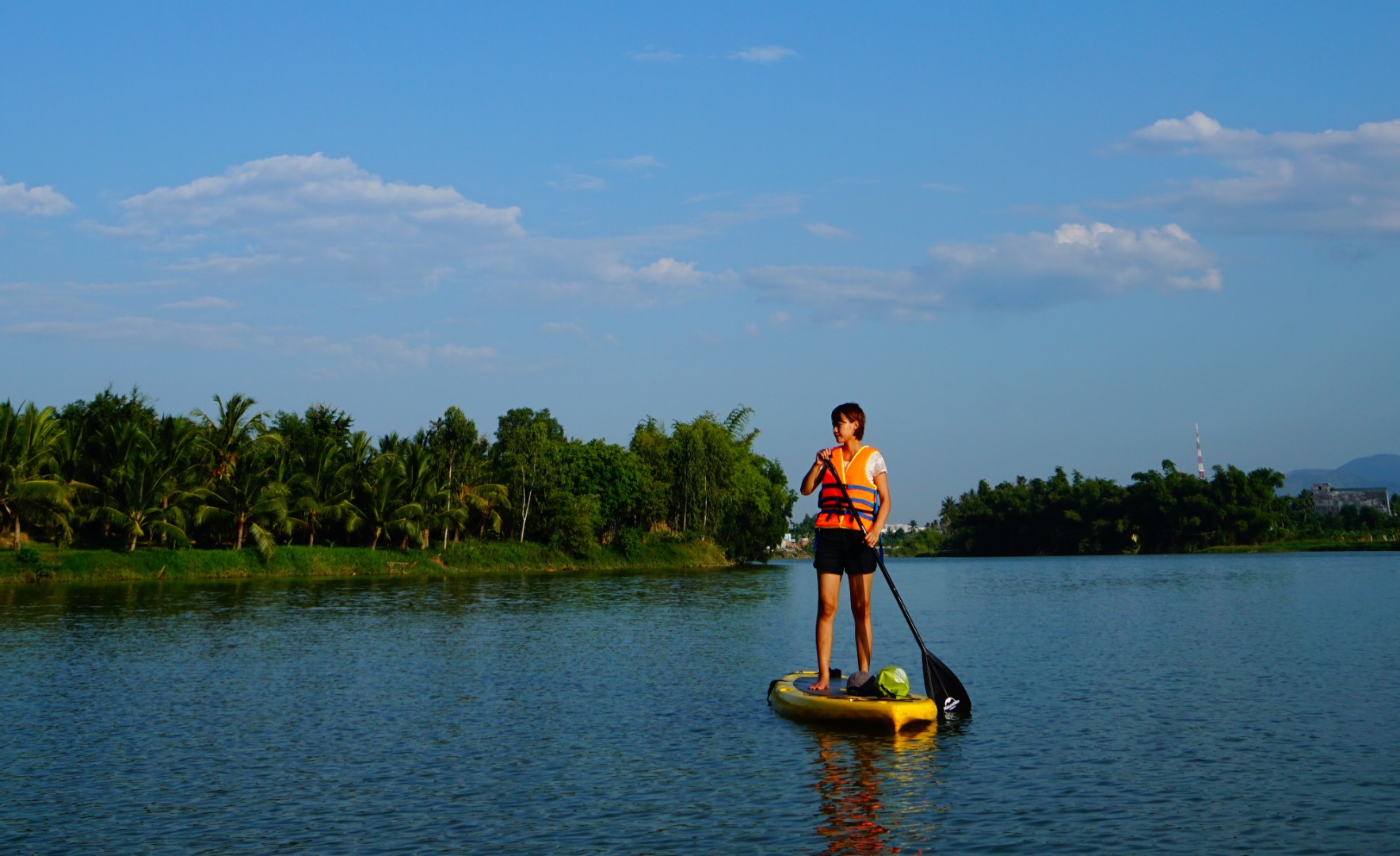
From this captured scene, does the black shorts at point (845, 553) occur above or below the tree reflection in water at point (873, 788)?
above

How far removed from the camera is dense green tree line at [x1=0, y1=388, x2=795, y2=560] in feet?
172

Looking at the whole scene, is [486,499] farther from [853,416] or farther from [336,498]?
[853,416]

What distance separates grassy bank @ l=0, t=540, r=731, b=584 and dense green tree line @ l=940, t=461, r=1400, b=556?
71.3m

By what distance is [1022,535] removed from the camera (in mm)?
153750

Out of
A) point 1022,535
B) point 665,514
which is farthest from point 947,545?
point 665,514

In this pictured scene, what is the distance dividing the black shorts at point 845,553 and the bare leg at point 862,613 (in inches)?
4.6

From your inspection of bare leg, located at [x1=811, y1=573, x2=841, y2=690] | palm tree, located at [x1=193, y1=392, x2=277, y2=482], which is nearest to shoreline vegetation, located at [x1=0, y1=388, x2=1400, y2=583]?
palm tree, located at [x1=193, y1=392, x2=277, y2=482]

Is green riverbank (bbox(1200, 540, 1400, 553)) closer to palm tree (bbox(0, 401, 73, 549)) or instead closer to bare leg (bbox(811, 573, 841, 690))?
palm tree (bbox(0, 401, 73, 549))

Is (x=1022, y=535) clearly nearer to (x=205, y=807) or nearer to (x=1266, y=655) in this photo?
(x=1266, y=655)

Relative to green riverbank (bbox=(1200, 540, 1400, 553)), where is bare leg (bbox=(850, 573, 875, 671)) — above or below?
above

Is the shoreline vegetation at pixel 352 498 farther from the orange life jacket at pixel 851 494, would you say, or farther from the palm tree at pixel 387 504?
the orange life jacket at pixel 851 494

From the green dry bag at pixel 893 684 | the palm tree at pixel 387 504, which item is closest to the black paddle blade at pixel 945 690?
the green dry bag at pixel 893 684

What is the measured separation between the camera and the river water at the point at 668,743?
368 inches

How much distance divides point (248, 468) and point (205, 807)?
51.9 metres
